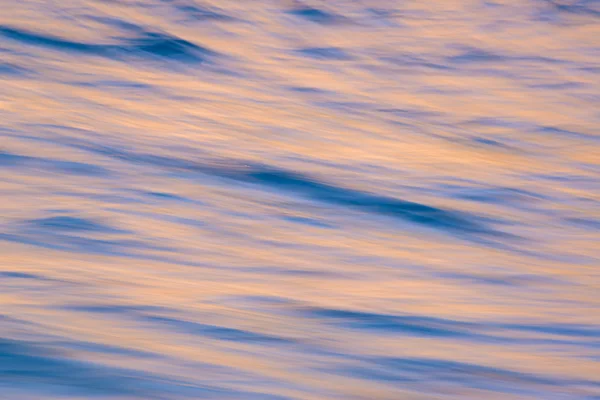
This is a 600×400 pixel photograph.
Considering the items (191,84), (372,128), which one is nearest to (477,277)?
(372,128)

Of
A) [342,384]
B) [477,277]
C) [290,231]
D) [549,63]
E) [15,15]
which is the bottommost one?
[342,384]

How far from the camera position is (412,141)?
1810 millimetres

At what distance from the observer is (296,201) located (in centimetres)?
145

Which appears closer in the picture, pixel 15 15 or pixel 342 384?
pixel 342 384

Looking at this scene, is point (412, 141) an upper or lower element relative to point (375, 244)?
upper

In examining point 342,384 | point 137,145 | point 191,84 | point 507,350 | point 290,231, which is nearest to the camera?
point 342,384

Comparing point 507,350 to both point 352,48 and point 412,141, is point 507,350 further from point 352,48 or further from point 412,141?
point 352,48

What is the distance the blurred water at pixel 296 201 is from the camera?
3.16 feet

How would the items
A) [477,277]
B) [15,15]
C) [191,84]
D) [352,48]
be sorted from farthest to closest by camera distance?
[352,48] → [15,15] → [191,84] → [477,277]

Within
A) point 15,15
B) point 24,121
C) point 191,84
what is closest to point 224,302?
point 24,121

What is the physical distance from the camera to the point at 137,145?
→ 1.58 meters

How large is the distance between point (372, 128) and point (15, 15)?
864 mm

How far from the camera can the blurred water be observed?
3.16ft

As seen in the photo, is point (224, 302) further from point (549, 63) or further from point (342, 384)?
point (549, 63)
